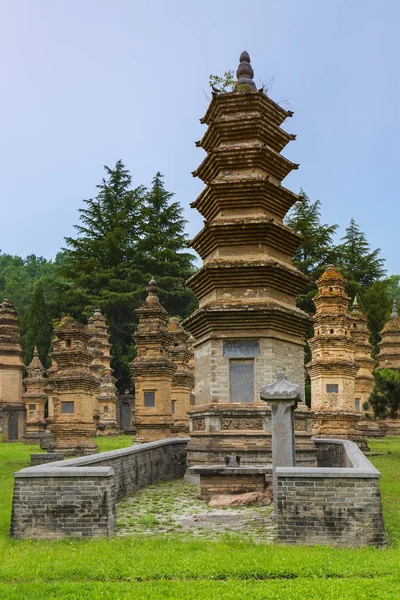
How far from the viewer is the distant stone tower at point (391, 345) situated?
4519 cm

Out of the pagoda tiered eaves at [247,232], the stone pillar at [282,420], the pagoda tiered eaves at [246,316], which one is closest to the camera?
the stone pillar at [282,420]

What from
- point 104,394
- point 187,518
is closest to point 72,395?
point 104,394

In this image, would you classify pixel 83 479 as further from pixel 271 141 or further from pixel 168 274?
pixel 168 274

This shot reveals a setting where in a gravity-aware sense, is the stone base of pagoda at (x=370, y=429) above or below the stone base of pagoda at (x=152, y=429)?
below

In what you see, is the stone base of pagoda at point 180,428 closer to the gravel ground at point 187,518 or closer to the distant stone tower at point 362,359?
the distant stone tower at point 362,359

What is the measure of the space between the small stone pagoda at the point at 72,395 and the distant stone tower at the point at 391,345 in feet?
78.6

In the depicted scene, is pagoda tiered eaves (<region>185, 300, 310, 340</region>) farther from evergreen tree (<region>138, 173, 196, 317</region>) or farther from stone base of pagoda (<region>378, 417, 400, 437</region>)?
evergreen tree (<region>138, 173, 196, 317</region>)

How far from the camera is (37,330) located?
184 feet

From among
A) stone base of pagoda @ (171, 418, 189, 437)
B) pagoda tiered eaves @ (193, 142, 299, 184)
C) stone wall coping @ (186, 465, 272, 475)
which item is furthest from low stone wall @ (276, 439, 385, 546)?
stone base of pagoda @ (171, 418, 189, 437)

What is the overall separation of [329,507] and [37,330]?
49428mm

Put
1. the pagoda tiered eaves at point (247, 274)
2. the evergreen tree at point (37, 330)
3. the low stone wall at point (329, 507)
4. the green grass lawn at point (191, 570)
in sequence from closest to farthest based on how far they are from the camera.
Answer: the green grass lawn at point (191, 570) < the low stone wall at point (329, 507) < the pagoda tiered eaves at point (247, 274) < the evergreen tree at point (37, 330)

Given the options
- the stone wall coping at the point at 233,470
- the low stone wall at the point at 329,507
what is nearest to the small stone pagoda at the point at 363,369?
the stone wall coping at the point at 233,470

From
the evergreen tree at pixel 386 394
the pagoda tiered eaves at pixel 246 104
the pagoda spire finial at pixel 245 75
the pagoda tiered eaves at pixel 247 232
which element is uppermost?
the pagoda spire finial at pixel 245 75

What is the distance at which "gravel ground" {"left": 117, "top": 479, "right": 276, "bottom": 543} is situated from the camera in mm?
10086
